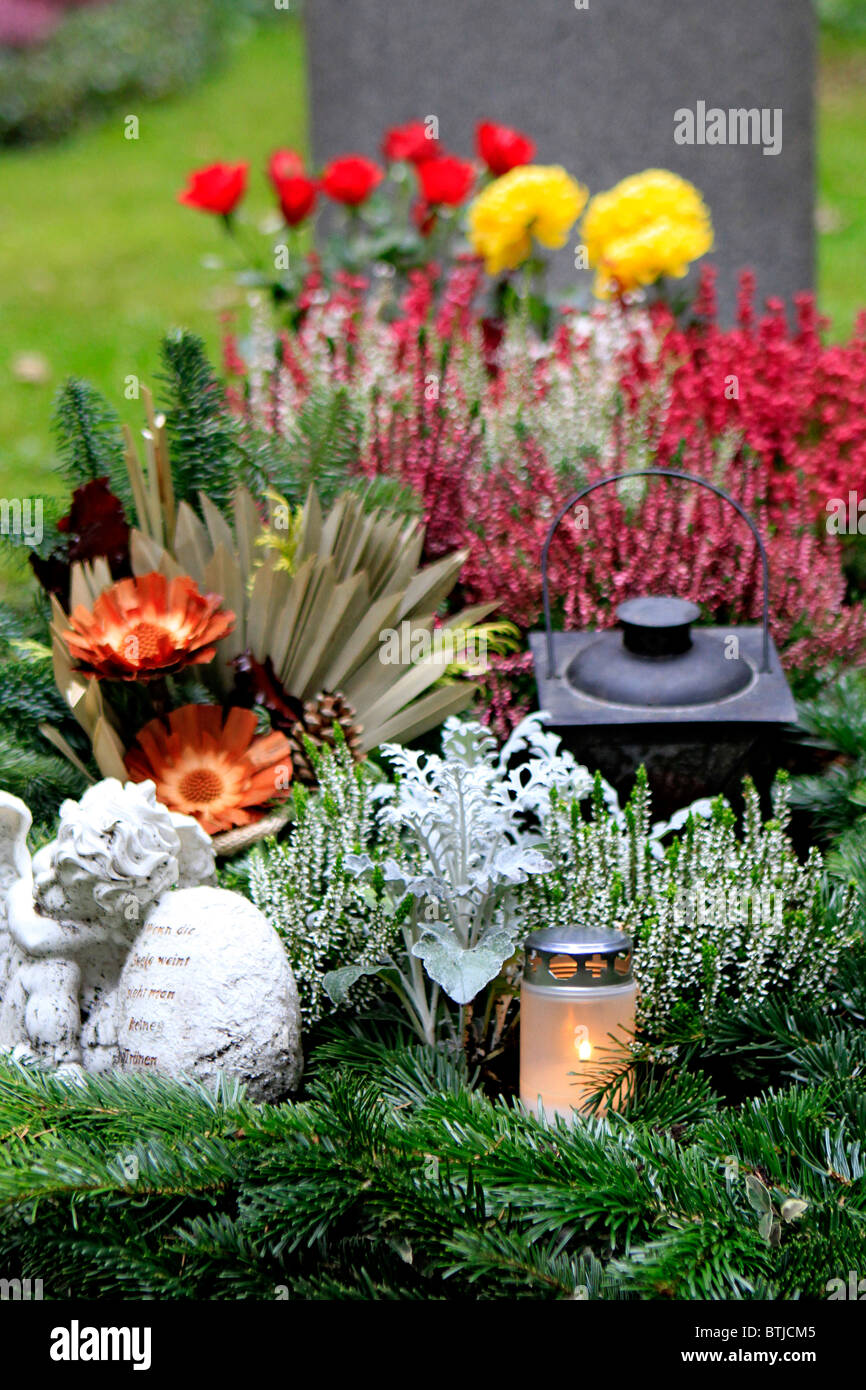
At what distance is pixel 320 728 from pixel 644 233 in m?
1.93

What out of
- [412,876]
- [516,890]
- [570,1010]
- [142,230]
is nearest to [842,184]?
[142,230]

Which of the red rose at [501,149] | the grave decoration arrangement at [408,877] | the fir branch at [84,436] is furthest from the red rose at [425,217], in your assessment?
the fir branch at [84,436]

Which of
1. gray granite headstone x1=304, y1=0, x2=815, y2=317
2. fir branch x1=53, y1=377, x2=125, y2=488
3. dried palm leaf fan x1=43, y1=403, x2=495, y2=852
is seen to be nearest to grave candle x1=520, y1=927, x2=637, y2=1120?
dried palm leaf fan x1=43, y1=403, x2=495, y2=852

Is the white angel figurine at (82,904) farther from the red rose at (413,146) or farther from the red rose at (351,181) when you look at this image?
the red rose at (413,146)

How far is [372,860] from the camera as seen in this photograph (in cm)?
197

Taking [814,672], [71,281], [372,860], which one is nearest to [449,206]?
[814,672]

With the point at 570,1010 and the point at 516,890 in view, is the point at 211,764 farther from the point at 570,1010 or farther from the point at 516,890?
the point at 570,1010

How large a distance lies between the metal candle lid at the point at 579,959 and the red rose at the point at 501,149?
2792 mm

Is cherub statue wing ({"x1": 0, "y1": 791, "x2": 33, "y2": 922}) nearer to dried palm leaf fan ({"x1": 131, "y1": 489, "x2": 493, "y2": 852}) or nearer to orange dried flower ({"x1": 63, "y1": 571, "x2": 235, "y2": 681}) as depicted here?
orange dried flower ({"x1": 63, "y1": 571, "x2": 235, "y2": 681})

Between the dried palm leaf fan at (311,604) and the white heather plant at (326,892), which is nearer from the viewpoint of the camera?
the white heather plant at (326,892)

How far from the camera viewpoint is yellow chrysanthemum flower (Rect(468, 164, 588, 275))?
3629mm

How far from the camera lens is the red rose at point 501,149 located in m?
3.93

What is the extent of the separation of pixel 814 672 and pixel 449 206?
1.95 metres
